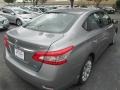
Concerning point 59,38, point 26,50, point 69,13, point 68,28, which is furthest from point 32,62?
point 69,13

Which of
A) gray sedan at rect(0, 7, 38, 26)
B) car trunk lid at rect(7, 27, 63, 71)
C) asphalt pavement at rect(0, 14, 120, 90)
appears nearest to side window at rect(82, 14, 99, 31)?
car trunk lid at rect(7, 27, 63, 71)

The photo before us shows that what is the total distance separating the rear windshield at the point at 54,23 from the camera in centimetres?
304

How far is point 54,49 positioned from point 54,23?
1037 millimetres

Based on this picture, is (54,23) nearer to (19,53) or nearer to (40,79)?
(19,53)

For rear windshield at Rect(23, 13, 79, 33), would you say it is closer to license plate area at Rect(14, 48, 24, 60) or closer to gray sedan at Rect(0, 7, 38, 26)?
license plate area at Rect(14, 48, 24, 60)

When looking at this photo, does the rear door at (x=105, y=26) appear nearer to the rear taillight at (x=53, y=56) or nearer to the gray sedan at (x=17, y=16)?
the rear taillight at (x=53, y=56)

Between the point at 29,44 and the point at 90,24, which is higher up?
the point at 90,24

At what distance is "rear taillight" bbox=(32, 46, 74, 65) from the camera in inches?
93.2

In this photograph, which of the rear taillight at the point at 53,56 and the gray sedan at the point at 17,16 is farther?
the gray sedan at the point at 17,16

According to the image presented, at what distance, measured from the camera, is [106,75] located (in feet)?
12.4

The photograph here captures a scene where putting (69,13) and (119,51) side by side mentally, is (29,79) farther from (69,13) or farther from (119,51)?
(119,51)

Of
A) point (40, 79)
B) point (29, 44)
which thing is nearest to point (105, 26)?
point (29, 44)

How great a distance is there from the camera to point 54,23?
3289 millimetres

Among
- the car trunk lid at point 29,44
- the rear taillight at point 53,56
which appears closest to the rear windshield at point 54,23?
the car trunk lid at point 29,44
